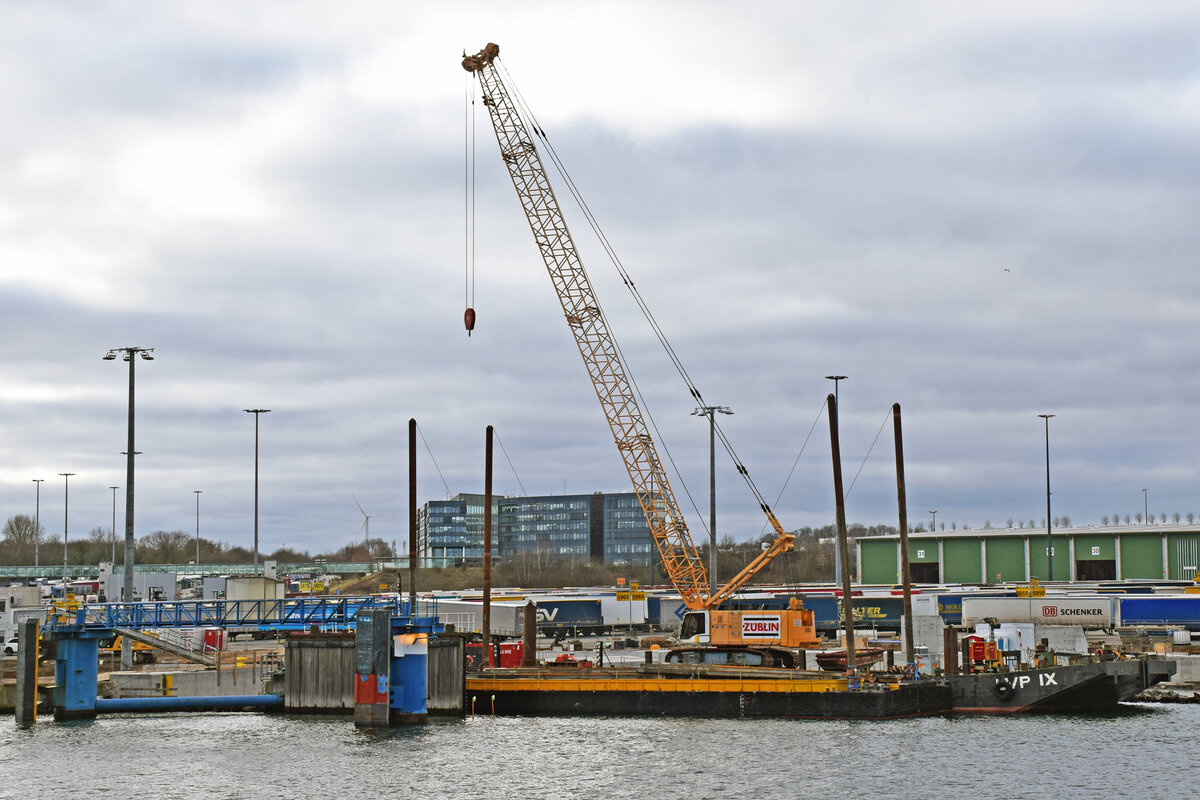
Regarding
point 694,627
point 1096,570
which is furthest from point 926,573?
point 694,627

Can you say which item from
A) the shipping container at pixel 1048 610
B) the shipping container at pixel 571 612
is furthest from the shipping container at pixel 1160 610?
the shipping container at pixel 571 612

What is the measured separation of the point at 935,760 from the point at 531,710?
19.5 metres

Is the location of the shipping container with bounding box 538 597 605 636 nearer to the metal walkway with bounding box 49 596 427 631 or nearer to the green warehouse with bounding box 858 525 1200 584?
the green warehouse with bounding box 858 525 1200 584

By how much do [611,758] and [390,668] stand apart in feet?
38.1

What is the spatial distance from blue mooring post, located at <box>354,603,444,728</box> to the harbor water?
1.14 m

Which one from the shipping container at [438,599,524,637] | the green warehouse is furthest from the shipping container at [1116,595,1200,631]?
the shipping container at [438,599,524,637]

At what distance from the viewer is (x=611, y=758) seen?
1890 inches

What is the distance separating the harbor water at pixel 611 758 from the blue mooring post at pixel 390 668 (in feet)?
3.72

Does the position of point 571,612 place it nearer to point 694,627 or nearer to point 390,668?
point 694,627

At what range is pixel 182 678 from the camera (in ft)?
197

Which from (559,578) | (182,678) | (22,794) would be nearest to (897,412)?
(182,678)

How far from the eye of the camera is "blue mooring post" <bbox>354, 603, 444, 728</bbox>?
2078 inches

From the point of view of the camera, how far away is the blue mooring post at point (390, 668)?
52.8 metres

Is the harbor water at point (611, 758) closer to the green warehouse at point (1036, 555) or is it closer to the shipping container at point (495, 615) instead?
the shipping container at point (495, 615)
